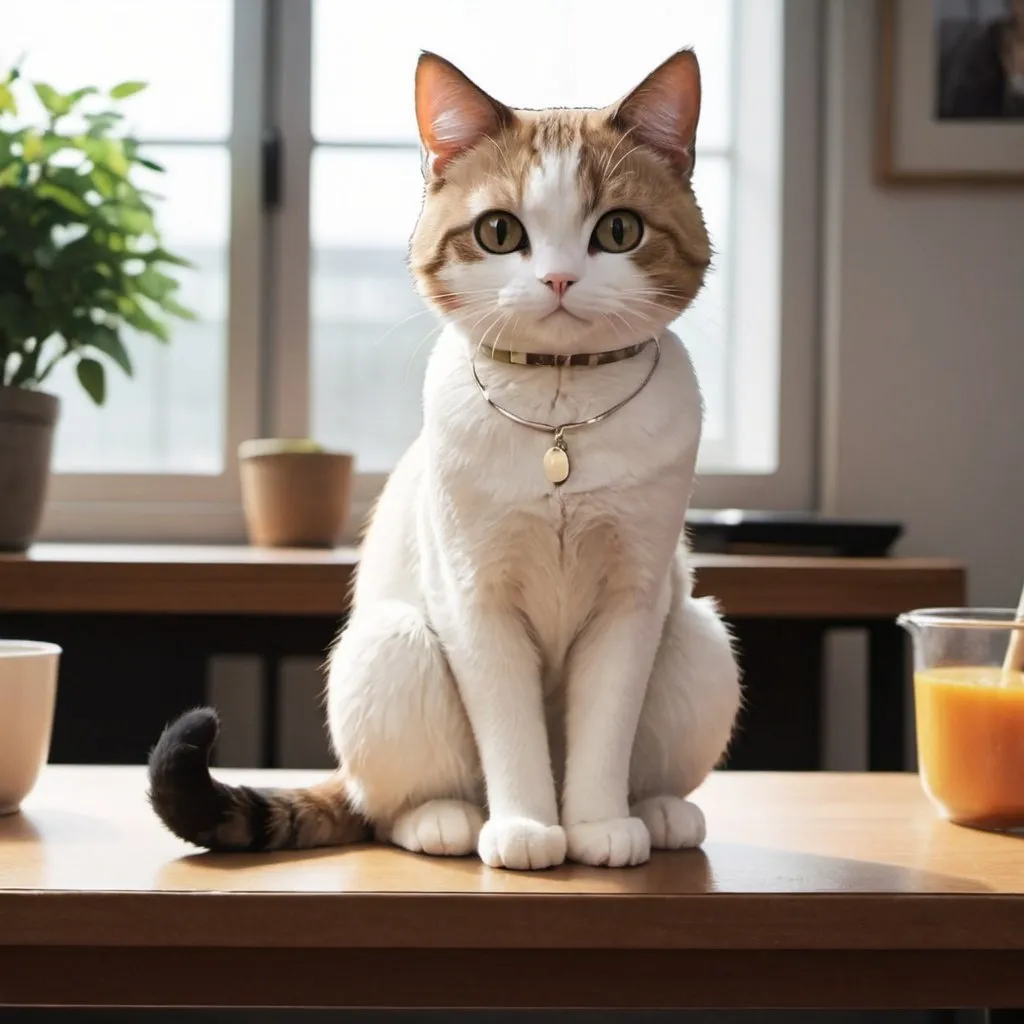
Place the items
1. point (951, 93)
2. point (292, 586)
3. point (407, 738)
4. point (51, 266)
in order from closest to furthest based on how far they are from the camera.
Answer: point (407, 738) → point (292, 586) → point (51, 266) → point (951, 93)

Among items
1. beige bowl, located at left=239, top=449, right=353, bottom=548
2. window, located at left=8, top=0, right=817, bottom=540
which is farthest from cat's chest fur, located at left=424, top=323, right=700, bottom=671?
window, located at left=8, top=0, right=817, bottom=540

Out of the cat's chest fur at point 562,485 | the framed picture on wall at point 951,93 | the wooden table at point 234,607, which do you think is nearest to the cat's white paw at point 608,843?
the cat's chest fur at point 562,485

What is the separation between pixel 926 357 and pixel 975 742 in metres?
1.26

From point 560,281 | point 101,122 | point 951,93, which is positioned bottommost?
point 560,281

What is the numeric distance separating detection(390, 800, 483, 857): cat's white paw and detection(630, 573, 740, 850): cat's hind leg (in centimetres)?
11

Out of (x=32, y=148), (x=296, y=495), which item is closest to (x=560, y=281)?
(x=296, y=495)

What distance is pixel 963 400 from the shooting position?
1.92 metres

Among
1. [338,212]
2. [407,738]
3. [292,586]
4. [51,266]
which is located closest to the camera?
[407,738]

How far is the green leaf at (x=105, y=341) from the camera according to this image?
1.61 m

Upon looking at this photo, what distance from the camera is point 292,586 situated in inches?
56.4

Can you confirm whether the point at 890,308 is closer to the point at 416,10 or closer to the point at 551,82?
the point at 551,82

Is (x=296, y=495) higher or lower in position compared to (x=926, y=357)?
lower

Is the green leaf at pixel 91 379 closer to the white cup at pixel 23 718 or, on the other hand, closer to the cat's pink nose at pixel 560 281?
the white cup at pixel 23 718

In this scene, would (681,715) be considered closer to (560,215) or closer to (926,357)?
(560,215)
